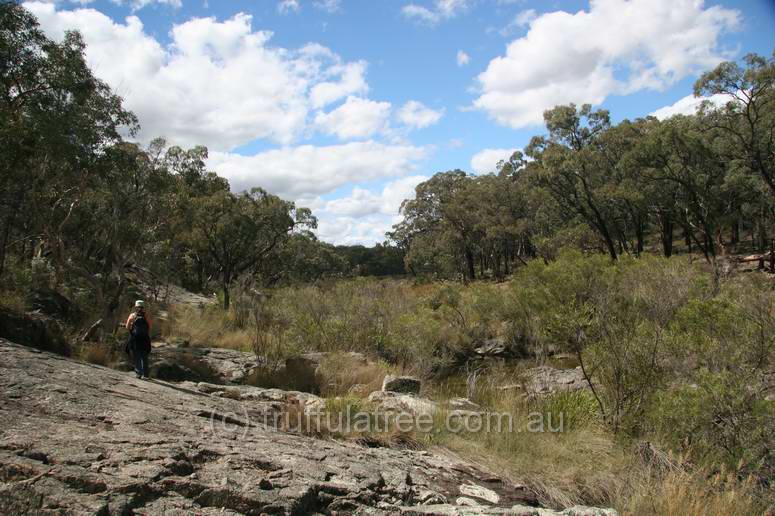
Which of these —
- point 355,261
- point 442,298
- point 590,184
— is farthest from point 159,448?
point 355,261

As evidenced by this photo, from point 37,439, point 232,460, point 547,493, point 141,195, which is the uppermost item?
point 141,195

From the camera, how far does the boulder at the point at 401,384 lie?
11.1 m

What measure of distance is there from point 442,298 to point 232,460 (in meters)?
19.2

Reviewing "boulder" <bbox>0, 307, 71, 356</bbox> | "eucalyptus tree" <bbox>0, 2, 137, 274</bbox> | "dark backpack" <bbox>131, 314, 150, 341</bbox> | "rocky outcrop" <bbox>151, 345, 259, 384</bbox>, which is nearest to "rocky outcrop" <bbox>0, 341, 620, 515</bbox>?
"dark backpack" <bbox>131, 314, 150, 341</bbox>

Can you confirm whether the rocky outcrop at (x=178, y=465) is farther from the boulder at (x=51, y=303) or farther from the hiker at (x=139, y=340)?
the boulder at (x=51, y=303)

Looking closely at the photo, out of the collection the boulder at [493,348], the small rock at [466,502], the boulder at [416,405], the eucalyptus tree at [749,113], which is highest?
the eucalyptus tree at [749,113]

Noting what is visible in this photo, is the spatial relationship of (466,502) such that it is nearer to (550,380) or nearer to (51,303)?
(550,380)

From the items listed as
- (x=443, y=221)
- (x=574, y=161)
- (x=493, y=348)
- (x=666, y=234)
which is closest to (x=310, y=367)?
(x=493, y=348)

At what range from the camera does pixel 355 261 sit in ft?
276

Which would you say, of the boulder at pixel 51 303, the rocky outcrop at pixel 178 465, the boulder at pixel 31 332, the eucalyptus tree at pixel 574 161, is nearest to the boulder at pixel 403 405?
the rocky outcrop at pixel 178 465

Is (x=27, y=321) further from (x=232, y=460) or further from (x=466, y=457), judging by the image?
(x=466, y=457)

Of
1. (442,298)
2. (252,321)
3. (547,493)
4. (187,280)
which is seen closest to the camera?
(547,493)

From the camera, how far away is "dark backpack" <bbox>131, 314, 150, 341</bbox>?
405 inches

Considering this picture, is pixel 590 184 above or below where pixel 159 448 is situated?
above
